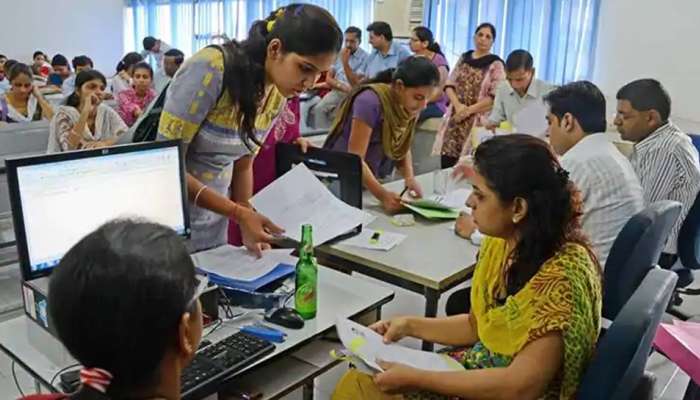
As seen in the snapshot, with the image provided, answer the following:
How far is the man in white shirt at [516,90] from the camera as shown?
152 inches

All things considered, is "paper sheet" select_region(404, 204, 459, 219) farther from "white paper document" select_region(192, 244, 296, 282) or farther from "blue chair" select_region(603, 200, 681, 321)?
"white paper document" select_region(192, 244, 296, 282)

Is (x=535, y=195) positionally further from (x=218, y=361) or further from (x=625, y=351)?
(x=218, y=361)

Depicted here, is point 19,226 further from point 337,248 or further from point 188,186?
point 337,248

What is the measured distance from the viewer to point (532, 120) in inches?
136

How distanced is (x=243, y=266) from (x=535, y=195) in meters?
0.79

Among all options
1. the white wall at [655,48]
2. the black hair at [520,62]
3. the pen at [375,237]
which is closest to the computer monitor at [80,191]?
the pen at [375,237]

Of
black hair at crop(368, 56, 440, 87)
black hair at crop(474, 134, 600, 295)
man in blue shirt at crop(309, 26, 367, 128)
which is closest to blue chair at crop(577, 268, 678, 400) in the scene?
black hair at crop(474, 134, 600, 295)

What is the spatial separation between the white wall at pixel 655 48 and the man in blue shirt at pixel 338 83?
2105 mm

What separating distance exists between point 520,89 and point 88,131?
2.56 m

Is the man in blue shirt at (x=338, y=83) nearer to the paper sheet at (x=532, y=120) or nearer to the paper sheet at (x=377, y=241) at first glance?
the paper sheet at (x=532, y=120)

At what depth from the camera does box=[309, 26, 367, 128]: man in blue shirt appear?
6.02 m

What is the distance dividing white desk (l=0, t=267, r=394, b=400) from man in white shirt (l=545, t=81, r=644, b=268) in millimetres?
810

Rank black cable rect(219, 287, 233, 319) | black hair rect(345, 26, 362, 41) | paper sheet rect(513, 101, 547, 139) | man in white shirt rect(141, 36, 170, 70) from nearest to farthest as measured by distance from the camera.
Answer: black cable rect(219, 287, 233, 319)
paper sheet rect(513, 101, 547, 139)
black hair rect(345, 26, 362, 41)
man in white shirt rect(141, 36, 170, 70)

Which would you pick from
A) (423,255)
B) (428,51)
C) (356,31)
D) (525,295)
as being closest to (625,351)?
(525,295)
